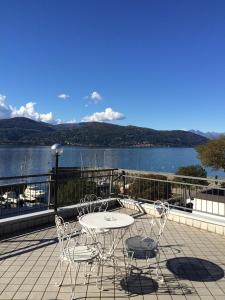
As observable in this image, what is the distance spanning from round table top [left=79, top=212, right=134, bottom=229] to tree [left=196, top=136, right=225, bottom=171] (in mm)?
26461

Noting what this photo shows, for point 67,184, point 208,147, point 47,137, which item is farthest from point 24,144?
point 67,184

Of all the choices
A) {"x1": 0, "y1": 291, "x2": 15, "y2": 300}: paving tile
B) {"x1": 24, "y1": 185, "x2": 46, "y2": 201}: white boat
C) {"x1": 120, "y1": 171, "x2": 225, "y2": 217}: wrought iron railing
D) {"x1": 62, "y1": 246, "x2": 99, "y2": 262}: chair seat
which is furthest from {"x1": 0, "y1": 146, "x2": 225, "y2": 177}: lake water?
{"x1": 0, "y1": 291, "x2": 15, "y2": 300}: paving tile

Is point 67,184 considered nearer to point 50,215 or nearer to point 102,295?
point 50,215

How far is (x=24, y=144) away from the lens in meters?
166

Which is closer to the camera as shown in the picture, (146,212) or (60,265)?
(60,265)

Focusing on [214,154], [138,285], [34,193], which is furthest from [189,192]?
[214,154]

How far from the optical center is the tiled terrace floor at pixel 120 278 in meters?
4.44

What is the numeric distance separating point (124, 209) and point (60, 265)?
475cm

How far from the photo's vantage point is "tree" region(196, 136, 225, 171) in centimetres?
3045

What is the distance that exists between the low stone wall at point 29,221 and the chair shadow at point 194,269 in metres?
3.47

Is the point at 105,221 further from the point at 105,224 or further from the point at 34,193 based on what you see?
the point at 34,193

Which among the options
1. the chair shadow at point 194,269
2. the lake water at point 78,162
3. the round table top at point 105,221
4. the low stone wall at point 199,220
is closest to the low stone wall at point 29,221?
the low stone wall at point 199,220

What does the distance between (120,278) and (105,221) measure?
0.85 metres

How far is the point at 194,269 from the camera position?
5.36 m
